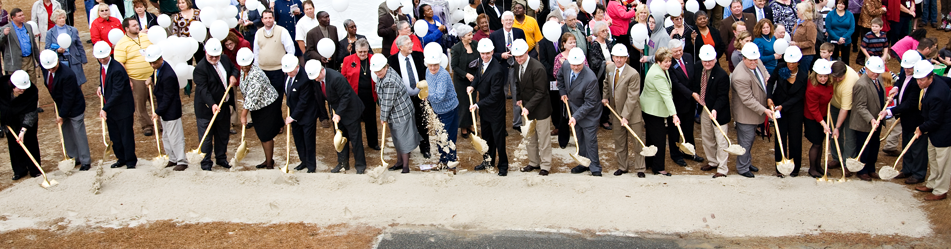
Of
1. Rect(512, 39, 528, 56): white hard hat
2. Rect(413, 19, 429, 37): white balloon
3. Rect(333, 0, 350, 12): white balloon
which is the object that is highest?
Rect(333, 0, 350, 12): white balloon

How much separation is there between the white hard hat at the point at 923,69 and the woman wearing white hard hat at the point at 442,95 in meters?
4.15

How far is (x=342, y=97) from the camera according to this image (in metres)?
7.64

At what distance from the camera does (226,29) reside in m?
8.96

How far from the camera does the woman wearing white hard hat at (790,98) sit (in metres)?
7.23

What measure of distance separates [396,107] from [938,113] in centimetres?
482

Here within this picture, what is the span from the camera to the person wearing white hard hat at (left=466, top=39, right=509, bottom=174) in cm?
754

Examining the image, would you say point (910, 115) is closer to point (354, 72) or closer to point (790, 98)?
point (790, 98)

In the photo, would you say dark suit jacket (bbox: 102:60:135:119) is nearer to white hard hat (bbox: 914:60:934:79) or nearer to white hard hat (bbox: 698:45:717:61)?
white hard hat (bbox: 698:45:717:61)

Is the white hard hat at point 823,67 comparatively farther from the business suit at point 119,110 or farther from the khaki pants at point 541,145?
the business suit at point 119,110

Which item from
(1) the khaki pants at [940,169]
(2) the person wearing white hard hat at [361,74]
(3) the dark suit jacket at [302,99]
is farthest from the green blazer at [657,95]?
(3) the dark suit jacket at [302,99]

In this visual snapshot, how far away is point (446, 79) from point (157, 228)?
2.96m

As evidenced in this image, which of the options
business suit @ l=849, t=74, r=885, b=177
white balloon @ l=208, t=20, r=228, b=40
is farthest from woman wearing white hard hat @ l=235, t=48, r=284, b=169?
business suit @ l=849, t=74, r=885, b=177

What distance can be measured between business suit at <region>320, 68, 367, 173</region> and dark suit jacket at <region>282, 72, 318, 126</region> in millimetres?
165

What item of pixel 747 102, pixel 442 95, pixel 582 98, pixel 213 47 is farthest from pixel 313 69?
pixel 747 102
